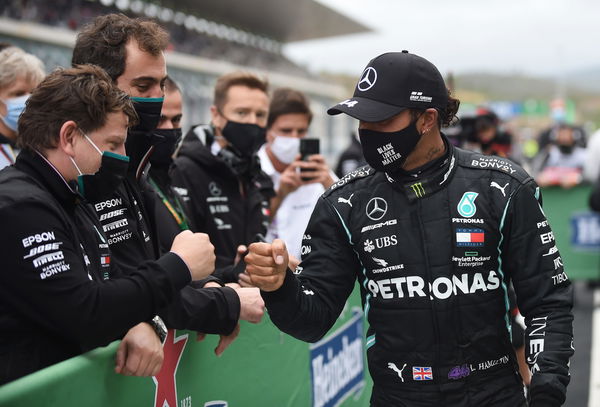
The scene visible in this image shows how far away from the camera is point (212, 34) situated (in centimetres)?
3841

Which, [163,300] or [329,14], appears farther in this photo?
[329,14]

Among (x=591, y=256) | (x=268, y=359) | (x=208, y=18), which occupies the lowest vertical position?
(x=591, y=256)

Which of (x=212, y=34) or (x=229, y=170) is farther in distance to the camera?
(x=212, y=34)

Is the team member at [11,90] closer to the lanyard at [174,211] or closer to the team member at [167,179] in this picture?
the team member at [167,179]

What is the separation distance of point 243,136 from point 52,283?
2.42m

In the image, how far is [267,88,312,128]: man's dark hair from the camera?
496cm

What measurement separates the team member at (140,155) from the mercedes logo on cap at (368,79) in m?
0.82

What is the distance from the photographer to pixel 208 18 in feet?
125

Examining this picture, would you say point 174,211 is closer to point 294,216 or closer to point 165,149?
point 165,149

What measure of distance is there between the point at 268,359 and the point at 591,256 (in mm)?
7836

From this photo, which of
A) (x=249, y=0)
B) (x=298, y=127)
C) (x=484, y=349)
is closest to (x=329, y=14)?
(x=249, y=0)

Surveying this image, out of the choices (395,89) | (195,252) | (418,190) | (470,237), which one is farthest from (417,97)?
(195,252)

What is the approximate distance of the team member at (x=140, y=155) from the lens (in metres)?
2.65

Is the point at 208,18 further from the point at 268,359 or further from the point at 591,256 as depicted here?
the point at 268,359
